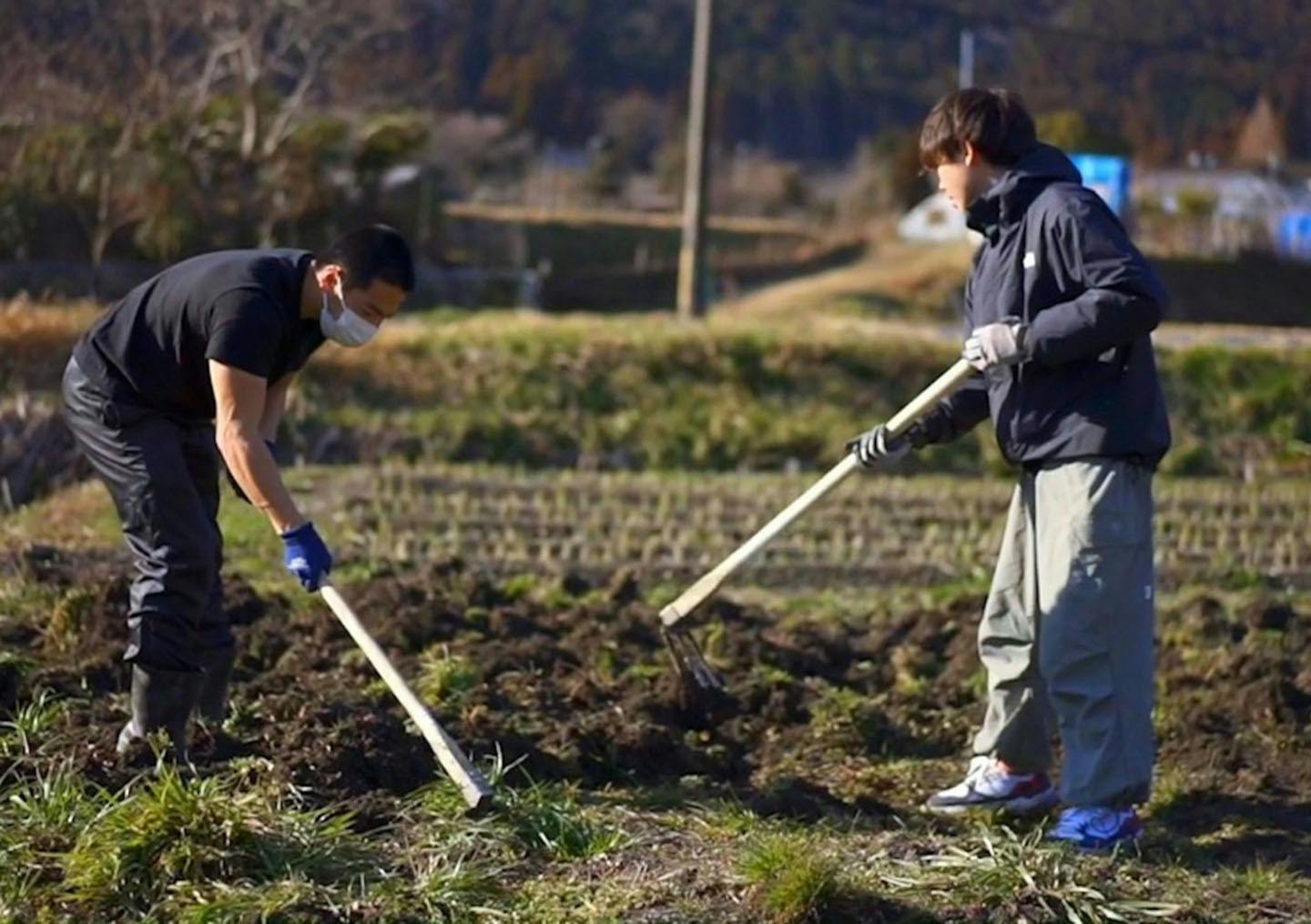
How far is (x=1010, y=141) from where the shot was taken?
5.97 meters

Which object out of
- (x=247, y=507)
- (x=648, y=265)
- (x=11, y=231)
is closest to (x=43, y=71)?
(x=11, y=231)

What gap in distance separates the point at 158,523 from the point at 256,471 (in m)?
0.44

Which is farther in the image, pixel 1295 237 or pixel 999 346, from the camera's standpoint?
pixel 1295 237

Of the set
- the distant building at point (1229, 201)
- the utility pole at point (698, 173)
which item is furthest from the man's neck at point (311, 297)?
the distant building at point (1229, 201)

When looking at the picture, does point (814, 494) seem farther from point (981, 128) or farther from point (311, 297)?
point (311, 297)

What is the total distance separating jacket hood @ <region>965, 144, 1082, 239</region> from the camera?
5.91 meters

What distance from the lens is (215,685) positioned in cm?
637

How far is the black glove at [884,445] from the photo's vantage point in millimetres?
6551

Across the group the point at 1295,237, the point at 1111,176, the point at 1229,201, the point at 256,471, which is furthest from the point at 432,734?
the point at 1229,201

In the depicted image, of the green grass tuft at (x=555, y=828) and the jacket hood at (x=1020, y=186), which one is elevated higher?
the jacket hood at (x=1020, y=186)

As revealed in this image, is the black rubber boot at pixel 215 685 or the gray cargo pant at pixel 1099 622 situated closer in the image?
the gray cargo pant at pixel 1099 622

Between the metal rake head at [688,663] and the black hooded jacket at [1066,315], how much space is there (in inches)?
59.6

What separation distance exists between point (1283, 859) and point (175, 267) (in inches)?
131

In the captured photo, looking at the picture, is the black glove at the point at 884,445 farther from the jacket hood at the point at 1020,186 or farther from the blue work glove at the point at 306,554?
the blue work glove at the point at 306,554
